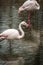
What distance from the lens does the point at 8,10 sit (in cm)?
175

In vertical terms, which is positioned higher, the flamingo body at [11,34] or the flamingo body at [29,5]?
the flamingo body at [29,5]

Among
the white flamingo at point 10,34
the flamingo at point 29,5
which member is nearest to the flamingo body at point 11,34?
the white flamingo at point 10,34

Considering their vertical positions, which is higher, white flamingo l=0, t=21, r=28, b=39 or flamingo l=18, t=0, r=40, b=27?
flamingo l=18, t=0, r=40, b=27

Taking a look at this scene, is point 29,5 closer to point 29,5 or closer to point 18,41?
point 29,5

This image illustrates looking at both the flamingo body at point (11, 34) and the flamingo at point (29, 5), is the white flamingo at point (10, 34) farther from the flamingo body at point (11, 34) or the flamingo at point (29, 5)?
the flamingo at point (29, 5)

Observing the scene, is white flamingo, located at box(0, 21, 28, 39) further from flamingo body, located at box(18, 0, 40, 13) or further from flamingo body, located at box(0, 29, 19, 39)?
flamingo body, located at box(18, 0, 40, 13)

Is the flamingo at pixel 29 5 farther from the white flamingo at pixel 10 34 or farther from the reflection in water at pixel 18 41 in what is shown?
the white flamingo at pixel 10 34

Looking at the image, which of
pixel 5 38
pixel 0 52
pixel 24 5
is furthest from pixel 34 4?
pixel 0 52

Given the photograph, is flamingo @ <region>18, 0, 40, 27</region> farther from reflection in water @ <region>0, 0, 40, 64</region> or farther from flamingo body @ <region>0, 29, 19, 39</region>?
flamingo body @ <region>0, 29, 19, 39</region>

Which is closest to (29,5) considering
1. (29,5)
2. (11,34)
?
(29,5)

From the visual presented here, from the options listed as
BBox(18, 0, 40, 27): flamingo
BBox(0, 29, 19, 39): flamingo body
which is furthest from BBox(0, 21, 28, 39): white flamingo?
BBox(18, 0, 40, 27): flamingo

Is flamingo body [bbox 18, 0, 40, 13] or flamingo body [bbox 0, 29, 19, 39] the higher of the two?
flamingo body [bbox 18, 0, 40, 13]

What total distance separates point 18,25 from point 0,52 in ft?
0.75

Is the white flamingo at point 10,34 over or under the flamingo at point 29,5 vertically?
under
